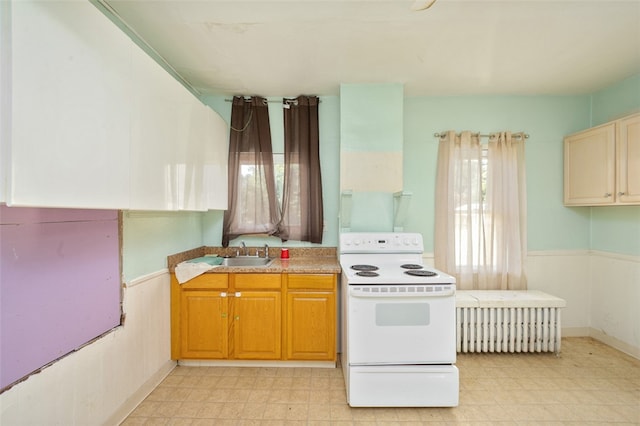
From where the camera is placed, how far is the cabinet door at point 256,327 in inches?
102

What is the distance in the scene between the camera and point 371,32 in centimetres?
207

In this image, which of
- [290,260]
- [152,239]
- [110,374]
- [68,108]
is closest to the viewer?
[68,108]

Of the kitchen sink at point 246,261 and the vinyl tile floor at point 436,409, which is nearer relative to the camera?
the vinyl tile floor at point 436,409

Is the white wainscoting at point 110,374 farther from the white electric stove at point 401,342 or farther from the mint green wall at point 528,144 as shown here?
the mint green wall at point 528,144

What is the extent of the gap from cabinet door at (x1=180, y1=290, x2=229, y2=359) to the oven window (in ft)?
4.41

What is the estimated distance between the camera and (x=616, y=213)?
2967 mm

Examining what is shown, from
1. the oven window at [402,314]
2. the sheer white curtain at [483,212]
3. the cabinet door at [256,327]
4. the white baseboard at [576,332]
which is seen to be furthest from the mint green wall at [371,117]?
the white baseboard at [576,332]

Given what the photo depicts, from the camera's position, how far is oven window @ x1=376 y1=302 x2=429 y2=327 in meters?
2.09

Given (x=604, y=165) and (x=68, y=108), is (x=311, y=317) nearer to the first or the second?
(x=68, y=108)

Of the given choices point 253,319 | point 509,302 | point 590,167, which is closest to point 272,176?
point 253,319

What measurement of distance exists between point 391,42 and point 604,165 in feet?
7.65

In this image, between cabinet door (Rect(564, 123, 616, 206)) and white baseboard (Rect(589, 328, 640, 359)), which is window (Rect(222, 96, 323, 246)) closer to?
cabinet door (Rect(564, 123, 616, 206))

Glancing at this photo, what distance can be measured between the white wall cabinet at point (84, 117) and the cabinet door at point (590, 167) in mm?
3688

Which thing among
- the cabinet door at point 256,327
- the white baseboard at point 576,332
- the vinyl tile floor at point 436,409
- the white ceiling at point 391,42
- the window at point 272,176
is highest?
the white ceiling at point 391,42
